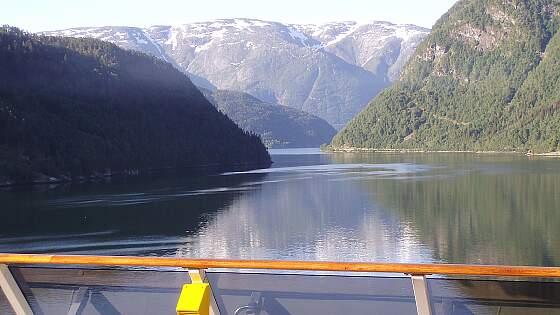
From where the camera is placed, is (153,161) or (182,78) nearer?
(153,161)

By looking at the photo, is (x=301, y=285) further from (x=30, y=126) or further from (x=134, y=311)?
(x=30, y=126)

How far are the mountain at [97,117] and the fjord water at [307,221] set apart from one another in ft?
94.9

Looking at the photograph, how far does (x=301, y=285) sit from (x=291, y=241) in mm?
33507

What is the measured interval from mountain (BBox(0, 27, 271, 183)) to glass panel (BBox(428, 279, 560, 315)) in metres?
89.5

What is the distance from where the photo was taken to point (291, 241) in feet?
129

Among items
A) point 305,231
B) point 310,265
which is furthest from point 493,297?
point 305,231

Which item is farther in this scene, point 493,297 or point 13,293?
point 13,293

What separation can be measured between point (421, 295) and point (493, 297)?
534 millimetres

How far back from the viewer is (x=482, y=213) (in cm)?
5112

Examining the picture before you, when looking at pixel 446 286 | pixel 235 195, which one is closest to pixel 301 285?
pixel 446 286

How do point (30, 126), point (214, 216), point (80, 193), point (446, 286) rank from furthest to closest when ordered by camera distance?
1. point (30, 126)
2. point (80, 193)
3. point (214, 216)
4. point (446, 286)

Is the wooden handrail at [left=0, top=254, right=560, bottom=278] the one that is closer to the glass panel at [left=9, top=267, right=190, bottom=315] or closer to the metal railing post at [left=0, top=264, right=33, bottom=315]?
the metal railing post at [left=0, top=264, right=33, bottom=315]

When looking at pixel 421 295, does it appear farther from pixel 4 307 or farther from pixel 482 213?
pixel 482 213

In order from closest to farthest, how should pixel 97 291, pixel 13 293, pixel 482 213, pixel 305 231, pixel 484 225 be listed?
pixel 13 293
pixel 97 291
pixel 305 231
pixel 484 225
pixel 482 213
